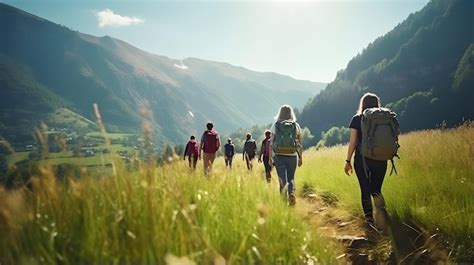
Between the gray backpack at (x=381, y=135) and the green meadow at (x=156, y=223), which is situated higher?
the gray backpack at (x=381, y=135)

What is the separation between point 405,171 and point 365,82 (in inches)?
6194

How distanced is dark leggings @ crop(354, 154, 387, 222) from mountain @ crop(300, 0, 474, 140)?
117m

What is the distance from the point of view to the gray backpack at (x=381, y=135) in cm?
598

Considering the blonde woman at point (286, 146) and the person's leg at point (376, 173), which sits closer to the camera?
the person's leg at point (376, 173)

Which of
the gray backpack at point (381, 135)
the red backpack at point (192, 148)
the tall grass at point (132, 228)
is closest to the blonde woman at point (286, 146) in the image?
the gray backpack at point (381, 135)

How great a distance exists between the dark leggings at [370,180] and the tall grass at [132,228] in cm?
288

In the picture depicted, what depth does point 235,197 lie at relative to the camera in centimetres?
398

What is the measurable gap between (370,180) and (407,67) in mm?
157510

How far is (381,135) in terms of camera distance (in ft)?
19.7

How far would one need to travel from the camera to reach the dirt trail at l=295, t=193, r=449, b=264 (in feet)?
14.5

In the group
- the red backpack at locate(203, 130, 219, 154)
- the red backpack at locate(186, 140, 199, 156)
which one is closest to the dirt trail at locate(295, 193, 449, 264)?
the red backpack at locate(203, 130, 219, 154)

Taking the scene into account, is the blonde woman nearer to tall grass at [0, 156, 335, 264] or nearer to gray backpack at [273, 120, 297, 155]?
gray backpack at [273, 120, 297, 155]

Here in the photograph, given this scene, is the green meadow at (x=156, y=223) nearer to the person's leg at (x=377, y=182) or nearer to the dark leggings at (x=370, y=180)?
the person's leg at (x=377, y=182)

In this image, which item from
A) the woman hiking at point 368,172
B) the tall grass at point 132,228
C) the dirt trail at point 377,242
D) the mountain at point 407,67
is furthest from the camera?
the mountain at point 407,67
